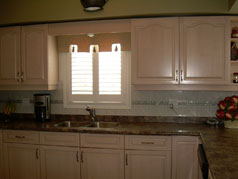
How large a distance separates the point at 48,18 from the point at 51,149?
157 centimetres

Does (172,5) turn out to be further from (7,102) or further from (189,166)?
(7,102)

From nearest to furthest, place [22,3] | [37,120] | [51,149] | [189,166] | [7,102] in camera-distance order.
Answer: [189,166] < [51,149] < [22,3] < [37,120] < [7,102]

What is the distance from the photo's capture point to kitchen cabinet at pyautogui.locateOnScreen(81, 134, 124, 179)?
2.60 metres

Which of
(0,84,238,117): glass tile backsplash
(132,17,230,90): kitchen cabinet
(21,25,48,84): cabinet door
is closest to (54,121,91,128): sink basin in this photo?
(0,84,238,117): glass tile backsplash

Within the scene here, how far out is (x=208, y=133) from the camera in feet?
7.77

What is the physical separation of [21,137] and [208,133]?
84.8 inches

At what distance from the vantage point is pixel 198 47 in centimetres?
265

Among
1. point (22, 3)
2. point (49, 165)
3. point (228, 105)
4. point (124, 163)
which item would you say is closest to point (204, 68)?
point (228, 105)

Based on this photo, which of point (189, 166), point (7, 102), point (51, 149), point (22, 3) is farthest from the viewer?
point (7, 102)

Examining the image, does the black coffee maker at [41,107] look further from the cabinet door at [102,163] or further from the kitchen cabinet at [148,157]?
the kitchen cabinet at [148,157]

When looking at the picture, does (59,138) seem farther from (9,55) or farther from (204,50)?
(204,50)

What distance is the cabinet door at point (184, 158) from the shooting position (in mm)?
2490

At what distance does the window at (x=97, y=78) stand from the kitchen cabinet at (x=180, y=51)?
0.46 metres

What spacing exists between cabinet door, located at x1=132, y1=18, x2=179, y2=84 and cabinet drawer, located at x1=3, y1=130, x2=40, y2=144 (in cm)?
137
